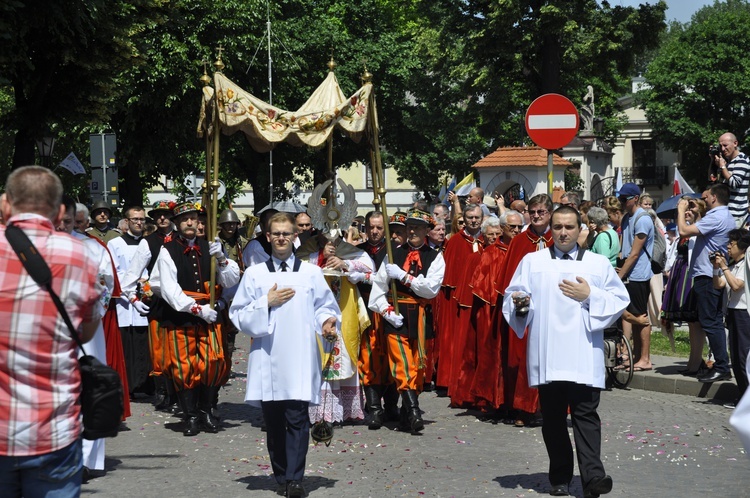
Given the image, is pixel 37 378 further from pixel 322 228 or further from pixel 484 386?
pixel 484 386

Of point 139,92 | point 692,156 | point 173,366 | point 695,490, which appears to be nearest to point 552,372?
point 695,490

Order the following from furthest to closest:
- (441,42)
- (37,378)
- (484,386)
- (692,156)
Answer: (692,156) < (441,42) < (484,386) < (37,378)

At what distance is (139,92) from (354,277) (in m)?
20.8

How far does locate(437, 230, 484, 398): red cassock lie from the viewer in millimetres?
11703

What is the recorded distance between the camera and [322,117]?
35.2 ft

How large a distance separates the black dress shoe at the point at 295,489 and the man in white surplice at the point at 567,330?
1.57 m

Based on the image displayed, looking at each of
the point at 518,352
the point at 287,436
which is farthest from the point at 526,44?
the point at 287,436

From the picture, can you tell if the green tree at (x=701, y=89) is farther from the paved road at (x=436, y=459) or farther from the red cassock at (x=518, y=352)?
the paved road at (x=436, y=459)

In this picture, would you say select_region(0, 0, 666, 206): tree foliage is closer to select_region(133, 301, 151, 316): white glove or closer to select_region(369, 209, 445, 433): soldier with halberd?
select_region(133, 301, 151, 316): white glove

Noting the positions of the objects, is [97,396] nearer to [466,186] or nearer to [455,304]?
[455,304]

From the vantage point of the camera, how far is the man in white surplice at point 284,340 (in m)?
7.65

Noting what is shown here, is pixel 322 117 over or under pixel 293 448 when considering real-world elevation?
over

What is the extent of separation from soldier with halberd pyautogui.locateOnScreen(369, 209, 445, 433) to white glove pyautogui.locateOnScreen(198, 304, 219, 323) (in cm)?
133

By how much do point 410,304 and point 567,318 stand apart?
3007mm
